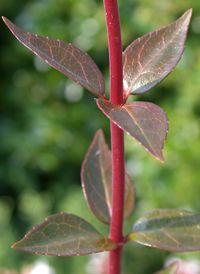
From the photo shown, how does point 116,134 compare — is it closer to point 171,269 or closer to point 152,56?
point 152,56

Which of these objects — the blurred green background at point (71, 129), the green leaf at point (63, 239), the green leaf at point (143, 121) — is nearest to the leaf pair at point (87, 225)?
the green leaf at point (63, 239)

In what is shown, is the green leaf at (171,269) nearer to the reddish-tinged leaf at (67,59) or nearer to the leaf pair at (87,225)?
the leaf pair at (87,225)

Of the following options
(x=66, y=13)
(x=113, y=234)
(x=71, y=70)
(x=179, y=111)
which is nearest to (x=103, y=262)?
(x=179, y=111)

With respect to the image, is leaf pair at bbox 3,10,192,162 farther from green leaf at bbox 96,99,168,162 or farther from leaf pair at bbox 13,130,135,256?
leaf pair at bbox 13,130,135,256

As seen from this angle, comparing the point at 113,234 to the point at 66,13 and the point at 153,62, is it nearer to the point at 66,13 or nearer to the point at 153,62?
the point at 153,62

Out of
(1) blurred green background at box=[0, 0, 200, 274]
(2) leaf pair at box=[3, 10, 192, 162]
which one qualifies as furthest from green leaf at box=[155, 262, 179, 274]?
(1) blurred green background at box=[0, 0, 200, 274]

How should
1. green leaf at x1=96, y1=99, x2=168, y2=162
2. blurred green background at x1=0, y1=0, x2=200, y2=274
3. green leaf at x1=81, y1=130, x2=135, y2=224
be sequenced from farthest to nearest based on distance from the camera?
blurred green background at x1=0, y1=0, x2=200, y2=274, green leaf at x1=81, y1=130, x2=135, y2=224, green leaf at x1=96, y1=99, x2=168, y2=162
